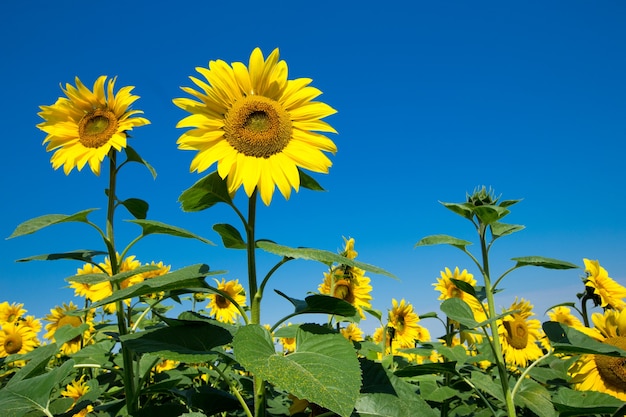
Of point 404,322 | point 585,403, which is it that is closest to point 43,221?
point 585,403

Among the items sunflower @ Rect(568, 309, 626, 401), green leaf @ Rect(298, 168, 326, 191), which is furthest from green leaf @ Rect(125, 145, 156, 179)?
sunflower @ Rect(568, 309, 626, 401)

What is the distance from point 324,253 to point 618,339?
8.18 feet

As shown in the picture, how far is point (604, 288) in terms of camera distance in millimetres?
3910

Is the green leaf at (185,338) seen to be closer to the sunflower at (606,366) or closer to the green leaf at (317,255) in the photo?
the green leaf at (317,255)

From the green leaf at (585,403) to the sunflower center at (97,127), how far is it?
287 centimetres

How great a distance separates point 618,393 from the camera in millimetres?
3092

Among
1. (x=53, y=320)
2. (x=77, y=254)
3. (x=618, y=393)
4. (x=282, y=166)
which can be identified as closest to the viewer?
(x=282, y=166)

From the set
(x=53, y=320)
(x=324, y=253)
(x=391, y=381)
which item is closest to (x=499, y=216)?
(x=391, y=381)

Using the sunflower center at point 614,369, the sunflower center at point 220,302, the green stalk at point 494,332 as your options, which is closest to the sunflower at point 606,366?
the sunflower center at point 614,369

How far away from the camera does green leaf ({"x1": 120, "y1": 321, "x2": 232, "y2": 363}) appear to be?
66.1 inches

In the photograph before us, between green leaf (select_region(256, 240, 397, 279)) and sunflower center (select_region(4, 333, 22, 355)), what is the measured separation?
18.0ft

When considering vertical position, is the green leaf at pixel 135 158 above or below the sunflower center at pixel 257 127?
above

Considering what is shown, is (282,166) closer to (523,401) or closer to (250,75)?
(250,75)

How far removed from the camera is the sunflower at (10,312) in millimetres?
6543
